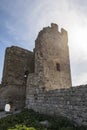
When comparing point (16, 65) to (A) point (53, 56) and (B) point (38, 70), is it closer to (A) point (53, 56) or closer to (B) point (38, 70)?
(A) point (53, 56)

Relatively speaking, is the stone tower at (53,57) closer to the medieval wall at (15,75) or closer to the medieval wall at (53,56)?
the medieval wall at (53,56)

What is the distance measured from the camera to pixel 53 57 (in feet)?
54.2

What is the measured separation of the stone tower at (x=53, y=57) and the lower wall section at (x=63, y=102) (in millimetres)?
4013

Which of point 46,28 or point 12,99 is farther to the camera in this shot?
point 46,28

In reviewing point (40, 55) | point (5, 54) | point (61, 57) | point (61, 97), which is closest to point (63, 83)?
point (61, 57)

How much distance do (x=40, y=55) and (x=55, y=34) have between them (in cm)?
351

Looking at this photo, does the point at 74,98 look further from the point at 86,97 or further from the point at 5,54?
the point at 5,54

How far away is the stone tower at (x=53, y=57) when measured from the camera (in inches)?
597

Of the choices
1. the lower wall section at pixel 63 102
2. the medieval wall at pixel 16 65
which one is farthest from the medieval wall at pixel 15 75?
the lower wall section at pixel 63 102

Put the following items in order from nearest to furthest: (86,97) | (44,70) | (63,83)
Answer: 1. (86,97)
2. (44,70)
3. (63,83)

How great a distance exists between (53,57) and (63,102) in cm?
859

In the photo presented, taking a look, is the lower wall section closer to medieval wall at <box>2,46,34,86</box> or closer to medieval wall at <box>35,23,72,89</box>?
medieval wall at <box>35,23,72,89</box>

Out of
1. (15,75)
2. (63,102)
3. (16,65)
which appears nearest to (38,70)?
(15,75)

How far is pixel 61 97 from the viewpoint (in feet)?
27.9
